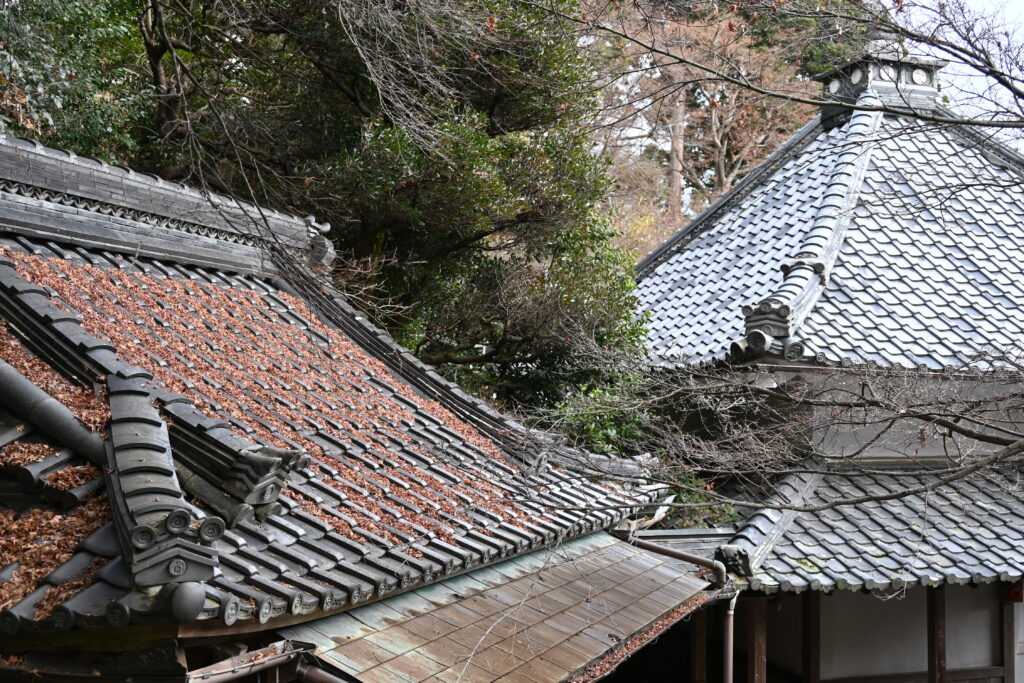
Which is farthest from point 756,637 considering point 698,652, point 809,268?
point 809,268

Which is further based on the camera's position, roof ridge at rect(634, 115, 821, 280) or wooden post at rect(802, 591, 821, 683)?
roof ridge at rect(634, 115, 821, 280)

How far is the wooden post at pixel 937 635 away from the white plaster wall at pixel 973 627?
1.19 ft

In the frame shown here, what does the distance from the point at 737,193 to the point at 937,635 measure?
26.1 feet

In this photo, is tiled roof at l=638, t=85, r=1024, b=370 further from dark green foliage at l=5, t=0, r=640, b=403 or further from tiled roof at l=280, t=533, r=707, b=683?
tiled roof at l=280, t=533, r=707, b=683

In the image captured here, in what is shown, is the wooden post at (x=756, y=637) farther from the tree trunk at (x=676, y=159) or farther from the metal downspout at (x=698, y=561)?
the tree trunk at (x=676, y=159)

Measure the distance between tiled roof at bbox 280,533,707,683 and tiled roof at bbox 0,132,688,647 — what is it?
0.19 metres

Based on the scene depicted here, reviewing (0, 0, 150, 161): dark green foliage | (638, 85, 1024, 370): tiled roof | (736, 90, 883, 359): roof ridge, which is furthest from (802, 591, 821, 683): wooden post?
(0, 0, 150, 161): dark green foliage

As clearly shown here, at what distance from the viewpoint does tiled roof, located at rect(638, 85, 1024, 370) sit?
10578 millimetres

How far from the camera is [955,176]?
1332cm

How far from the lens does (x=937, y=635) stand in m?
10.3

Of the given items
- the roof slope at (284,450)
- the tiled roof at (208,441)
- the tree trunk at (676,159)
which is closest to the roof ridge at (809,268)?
the tiled roof at (208,441)

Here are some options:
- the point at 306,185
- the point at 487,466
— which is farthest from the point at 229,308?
the point at 306,185

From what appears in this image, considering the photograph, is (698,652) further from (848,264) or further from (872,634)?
(848,264)

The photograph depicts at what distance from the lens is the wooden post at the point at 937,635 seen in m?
10.2
